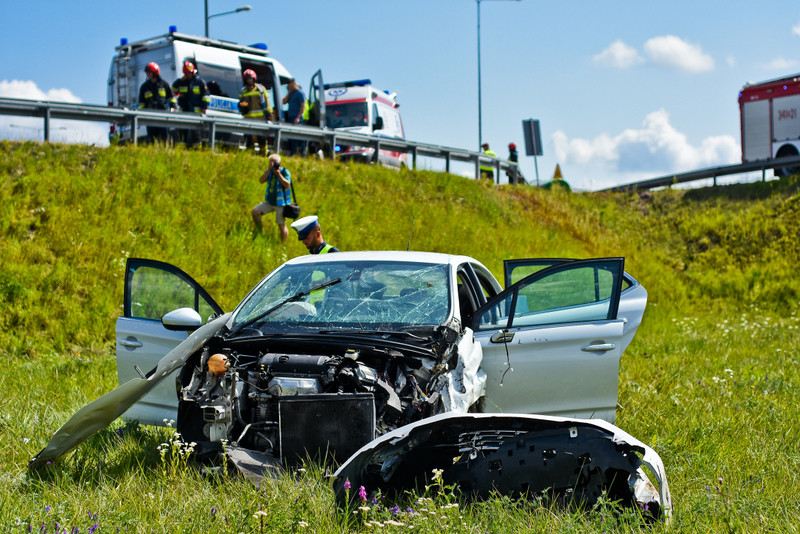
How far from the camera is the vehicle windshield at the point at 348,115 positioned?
22656 mm

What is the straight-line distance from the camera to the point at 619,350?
521cm

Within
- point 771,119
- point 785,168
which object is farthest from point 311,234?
point 771,119

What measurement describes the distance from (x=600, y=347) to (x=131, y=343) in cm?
325

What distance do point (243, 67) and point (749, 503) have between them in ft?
57.8

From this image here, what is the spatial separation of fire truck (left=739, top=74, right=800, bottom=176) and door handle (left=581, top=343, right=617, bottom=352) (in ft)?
76.1

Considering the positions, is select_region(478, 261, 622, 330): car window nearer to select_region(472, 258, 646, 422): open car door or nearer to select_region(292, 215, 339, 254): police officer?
select_region(472, 258, 646, 422): open car door

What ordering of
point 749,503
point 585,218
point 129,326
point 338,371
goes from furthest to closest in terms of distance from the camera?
point 585,218 < point 129,326 < point 338,371 < point 749,503

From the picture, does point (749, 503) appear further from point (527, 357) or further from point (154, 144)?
point (154, 144)

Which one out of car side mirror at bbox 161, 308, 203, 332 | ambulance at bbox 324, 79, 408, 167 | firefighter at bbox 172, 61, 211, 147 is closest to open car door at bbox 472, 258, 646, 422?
car side mirror at bbox 161, 308, 203, 332

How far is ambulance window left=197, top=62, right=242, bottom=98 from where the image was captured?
18.2m

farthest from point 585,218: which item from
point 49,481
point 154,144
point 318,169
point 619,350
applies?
point 49,481

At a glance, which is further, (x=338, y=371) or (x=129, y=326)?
(x=129, y=326)

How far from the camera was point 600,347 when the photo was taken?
5191 mm

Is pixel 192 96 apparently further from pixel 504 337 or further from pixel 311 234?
pixel 504 337
